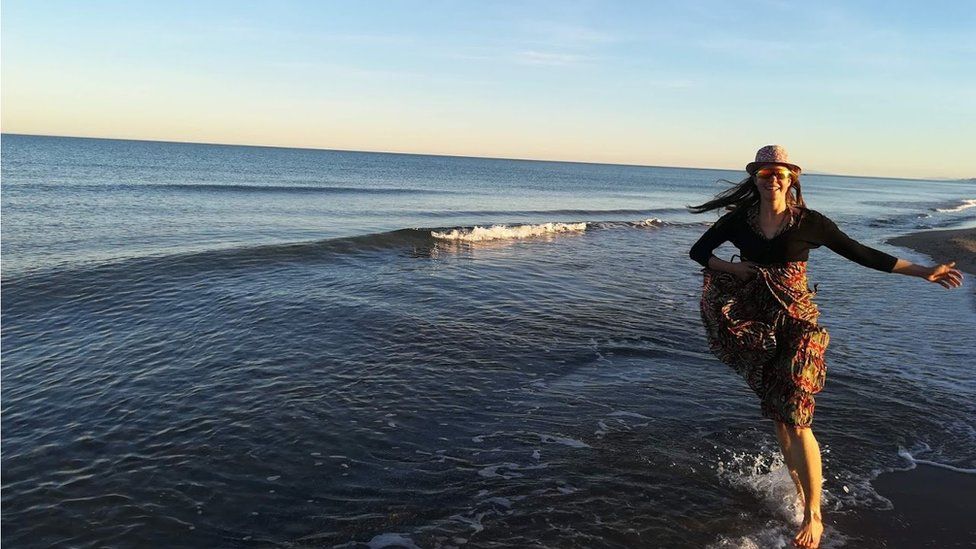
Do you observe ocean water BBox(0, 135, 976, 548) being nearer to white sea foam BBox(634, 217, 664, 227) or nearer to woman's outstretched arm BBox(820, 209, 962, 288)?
woman's outstretched arm BBox(820, 209, 962, 288)

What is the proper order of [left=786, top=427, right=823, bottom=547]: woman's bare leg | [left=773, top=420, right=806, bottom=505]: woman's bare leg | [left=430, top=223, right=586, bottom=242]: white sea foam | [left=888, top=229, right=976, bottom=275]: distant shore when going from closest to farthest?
1. [left=786, top=427, right=823, bottom=547]: woman's bare leg
2. [left=773, top=420, right=806, bottom=505]: woman's bare leg
3. [left=888, top=229, right=976, bottom=275]: distant shore
4. [left=430, top=223, right=586, bottom=242]: white sea foam

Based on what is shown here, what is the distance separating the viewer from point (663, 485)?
4.75 meters

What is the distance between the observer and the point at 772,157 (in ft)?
12.4

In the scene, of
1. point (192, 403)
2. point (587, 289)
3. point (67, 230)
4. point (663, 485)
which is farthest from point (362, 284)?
point (67, 230)

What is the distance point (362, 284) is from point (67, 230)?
12.2 m

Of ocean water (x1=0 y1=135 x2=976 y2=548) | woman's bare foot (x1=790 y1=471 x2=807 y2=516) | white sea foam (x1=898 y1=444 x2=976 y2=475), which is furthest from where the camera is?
white sea foam (x1=898 y1=444 x2=976 y2=475)

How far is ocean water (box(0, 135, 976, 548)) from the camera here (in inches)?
172

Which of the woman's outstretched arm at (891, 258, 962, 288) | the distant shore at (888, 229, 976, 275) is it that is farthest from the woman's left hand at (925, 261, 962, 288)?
the distant shore at (888, 229, 976, 275)

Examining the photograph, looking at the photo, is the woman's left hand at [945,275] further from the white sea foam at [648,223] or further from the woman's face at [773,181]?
the white sea foam at [648,223]

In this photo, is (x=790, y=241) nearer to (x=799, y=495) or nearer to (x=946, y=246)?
(x=799, y=495)

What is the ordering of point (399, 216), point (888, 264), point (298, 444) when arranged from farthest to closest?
point (399, 216), point (298, 444), point (888, 264)

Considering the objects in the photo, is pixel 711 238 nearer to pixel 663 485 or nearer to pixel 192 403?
pixel 663 485

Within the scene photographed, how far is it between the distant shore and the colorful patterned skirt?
663 inches

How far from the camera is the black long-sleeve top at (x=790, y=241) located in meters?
3.60
